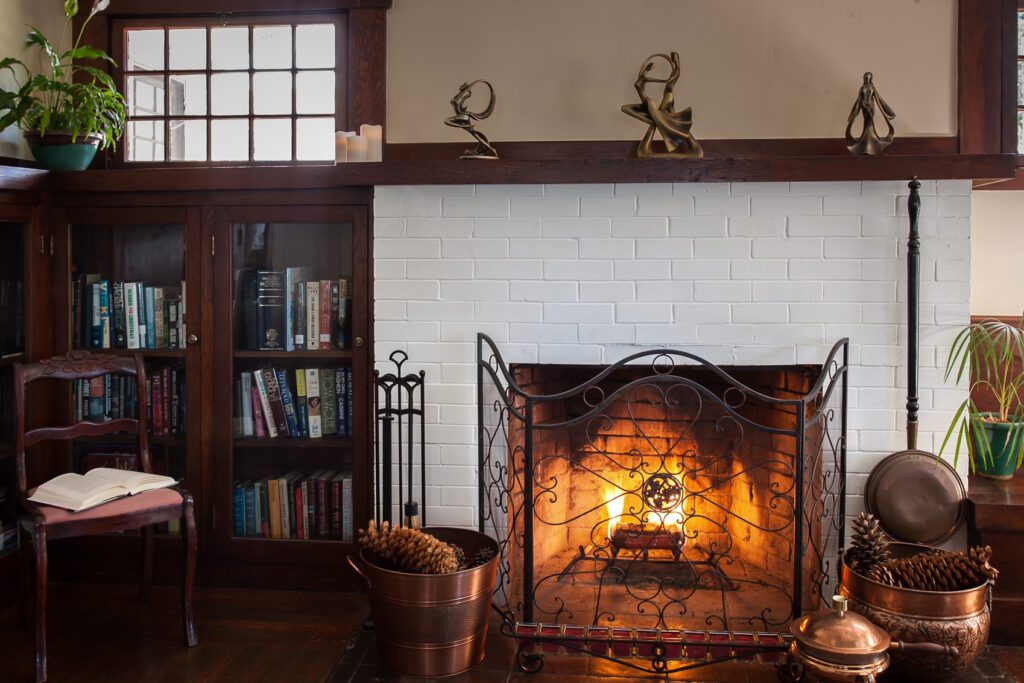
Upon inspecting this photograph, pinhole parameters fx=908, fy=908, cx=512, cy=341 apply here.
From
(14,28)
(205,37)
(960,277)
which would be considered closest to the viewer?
(960,277)

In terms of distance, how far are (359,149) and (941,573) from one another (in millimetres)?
2361

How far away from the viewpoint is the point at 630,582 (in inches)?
134

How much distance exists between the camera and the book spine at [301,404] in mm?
3477

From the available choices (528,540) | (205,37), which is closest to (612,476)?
(528,540)

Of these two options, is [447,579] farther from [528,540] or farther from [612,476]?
[612,476]

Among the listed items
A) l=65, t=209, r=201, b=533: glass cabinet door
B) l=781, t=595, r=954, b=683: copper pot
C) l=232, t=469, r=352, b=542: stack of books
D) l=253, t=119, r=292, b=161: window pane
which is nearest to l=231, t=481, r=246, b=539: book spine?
l=232, t=469, r=352, b=542: stack of books

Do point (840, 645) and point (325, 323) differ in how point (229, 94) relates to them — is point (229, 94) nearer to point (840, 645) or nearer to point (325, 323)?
point (325, 323)

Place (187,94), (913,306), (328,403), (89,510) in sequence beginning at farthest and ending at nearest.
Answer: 1. (187,94)
2. (328,403)
3. (913,306)
4. (89,510)

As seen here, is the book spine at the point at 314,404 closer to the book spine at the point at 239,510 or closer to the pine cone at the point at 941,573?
the book spine at the point at 239,510

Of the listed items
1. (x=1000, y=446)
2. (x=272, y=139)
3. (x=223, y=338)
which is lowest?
(x=1000, y=446)

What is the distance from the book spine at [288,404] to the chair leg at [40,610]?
3.22 feet

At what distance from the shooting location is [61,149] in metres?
3.36

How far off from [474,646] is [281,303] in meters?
1.48

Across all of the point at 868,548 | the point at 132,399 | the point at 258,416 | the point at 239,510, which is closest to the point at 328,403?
the point at 258,416
